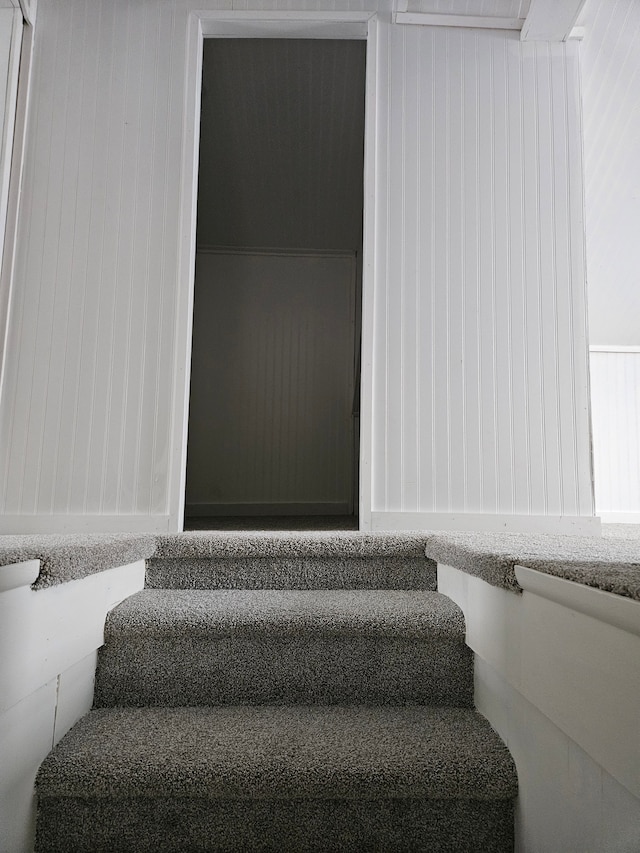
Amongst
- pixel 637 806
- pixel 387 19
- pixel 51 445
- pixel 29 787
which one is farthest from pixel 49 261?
pixel 637 806

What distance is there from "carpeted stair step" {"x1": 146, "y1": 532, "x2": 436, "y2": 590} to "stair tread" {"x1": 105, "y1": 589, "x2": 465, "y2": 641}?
0.21 m

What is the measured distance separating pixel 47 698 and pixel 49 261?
5.65 feet

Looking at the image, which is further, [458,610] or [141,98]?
[141,98]

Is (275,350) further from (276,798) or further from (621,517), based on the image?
(276,798)

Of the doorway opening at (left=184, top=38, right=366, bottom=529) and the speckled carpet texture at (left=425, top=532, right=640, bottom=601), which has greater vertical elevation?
the doorway opening at (left=184, top=38, right=366, bottom=529)

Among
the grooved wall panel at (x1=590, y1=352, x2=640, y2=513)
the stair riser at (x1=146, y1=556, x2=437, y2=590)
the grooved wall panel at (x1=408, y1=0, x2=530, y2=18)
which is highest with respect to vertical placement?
the grooved wall panel at (x1=408, y1=0, x2=530, y2=18)

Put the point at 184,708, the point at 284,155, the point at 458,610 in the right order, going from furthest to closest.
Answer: the point at 284,155, the point at 458,610, the point at 184,708

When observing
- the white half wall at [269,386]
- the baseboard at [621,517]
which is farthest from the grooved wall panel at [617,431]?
the white half wall at [269,386]

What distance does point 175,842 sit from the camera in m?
1.10

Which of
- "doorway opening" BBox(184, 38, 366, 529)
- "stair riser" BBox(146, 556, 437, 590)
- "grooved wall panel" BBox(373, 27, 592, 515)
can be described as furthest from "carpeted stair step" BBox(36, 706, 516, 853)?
"doorway opening" BBox(184, 38, 366, 529)

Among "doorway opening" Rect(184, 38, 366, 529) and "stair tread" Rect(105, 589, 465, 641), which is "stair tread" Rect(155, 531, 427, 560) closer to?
"stair tread" Rect(105, 589, 465, 641)

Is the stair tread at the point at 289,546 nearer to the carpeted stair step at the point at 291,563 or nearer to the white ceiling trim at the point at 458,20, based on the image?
the carpeted stair step at the point at 291,563

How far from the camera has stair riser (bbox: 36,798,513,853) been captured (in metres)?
1.10

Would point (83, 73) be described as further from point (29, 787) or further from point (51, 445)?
point (29, 787)
